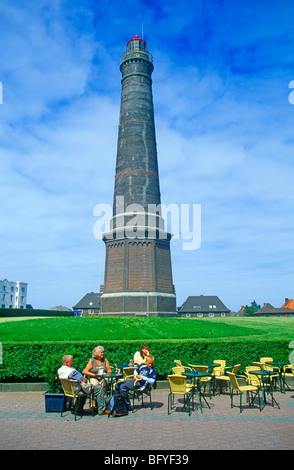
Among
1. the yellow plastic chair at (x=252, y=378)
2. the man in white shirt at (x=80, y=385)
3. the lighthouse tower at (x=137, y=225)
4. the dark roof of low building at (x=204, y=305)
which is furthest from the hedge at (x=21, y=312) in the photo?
the yellow plastic chair at (x=252, y=378)

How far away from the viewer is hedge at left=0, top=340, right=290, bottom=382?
39.7 ft

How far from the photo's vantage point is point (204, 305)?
8512 cm

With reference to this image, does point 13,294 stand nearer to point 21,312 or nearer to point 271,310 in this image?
point 21,312

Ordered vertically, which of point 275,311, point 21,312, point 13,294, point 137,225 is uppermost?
point 137,225

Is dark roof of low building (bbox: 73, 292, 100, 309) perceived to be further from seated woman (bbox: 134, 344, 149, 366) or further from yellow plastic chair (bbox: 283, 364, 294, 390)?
seated woman (bbox: 134, 344, 149, 366)

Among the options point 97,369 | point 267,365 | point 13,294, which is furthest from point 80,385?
point 13,294

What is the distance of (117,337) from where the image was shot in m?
18.1

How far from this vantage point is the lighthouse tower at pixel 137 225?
3353 cm

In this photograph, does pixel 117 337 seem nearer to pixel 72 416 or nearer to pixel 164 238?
pixel 72 416

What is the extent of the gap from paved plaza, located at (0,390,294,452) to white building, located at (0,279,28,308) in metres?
98.9

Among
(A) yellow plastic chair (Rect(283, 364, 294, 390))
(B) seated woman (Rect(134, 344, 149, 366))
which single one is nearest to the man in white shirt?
(B) seated woman (Rect(134, 344, 149, 366))

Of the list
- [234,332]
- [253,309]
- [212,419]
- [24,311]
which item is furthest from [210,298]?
[212,419]

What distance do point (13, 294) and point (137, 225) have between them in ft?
275

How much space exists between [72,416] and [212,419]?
11.6ft
